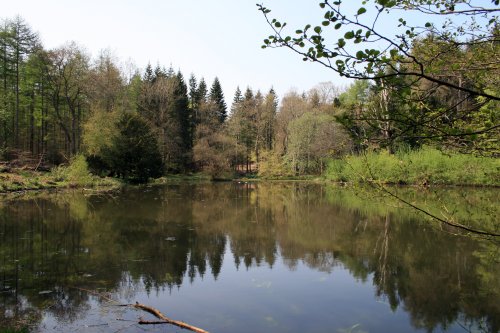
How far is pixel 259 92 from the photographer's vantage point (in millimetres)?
59406

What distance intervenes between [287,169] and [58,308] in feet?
140

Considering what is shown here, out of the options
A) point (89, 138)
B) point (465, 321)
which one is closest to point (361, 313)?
point (465, 321)

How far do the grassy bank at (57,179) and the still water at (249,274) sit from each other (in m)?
10.8

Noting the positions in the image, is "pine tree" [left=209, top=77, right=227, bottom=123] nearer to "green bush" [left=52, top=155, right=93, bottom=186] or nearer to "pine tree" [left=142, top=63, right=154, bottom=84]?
"pine tree" [left=142, top=63, right=154, bottom=84]

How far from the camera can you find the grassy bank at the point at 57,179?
22.8 metres

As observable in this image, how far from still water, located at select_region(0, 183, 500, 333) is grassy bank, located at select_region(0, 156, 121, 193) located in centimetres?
1080

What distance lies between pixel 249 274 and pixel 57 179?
22389mm

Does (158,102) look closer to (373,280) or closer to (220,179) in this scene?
(220,179)

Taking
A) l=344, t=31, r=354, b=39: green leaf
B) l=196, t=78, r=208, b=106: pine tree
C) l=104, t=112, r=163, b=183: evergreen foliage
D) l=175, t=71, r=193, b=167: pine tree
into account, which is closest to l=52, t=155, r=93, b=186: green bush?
l=104, t=112, r=163, b=183: evergreen foliage

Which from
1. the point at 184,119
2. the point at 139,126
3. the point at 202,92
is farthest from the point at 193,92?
the point at 139,126

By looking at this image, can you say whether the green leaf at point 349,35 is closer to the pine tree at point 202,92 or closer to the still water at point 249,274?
the still water at point 249,274

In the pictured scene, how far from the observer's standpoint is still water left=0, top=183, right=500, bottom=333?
562 centimetres

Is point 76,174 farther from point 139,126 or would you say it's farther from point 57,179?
point 139,126

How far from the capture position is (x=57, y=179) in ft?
85.5
